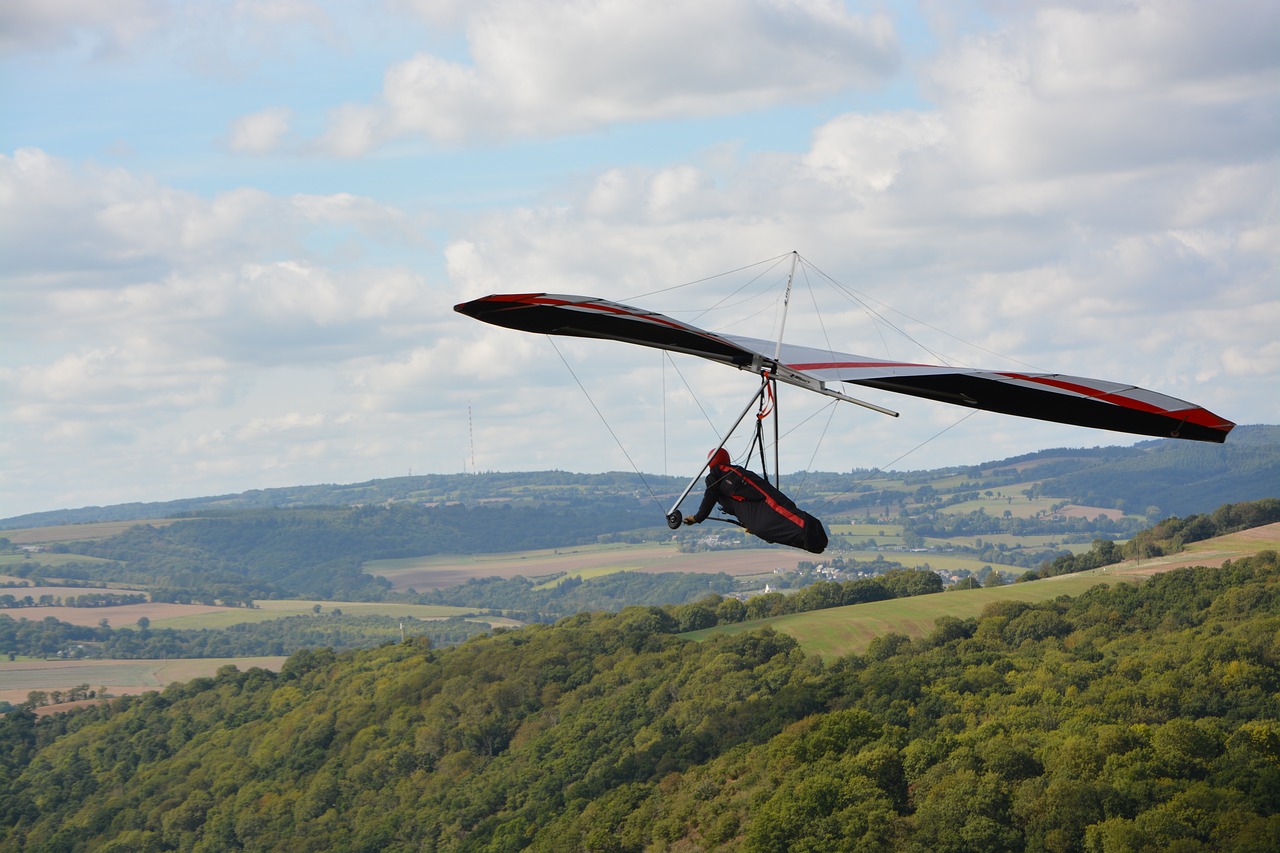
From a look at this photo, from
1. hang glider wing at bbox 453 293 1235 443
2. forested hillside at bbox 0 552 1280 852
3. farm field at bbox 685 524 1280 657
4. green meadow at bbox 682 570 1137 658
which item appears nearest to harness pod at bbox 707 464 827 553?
hang glider wing at bbox 453 293 1235 443

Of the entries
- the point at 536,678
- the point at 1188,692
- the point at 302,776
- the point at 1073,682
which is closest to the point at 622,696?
the point at 536,678

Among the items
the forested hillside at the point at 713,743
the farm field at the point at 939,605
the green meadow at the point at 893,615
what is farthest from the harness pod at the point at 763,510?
the farm field at the point at 939,605

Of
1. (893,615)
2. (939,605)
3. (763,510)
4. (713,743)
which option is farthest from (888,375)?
(939,605)

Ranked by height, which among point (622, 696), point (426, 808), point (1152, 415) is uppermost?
point (1152, 415)

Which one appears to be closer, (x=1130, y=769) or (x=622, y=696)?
(x=1130, y=769)

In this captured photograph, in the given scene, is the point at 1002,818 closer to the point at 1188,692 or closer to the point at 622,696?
the point at 1188,692

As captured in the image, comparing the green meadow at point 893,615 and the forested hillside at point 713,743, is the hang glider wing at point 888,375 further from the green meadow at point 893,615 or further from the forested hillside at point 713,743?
the green meadow at point 893,615

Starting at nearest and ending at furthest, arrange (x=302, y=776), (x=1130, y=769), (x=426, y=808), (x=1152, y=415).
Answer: (x=1152, y=415)
(x=1130, y=769)
(x=426, y=808)
(x=302, y=776)
